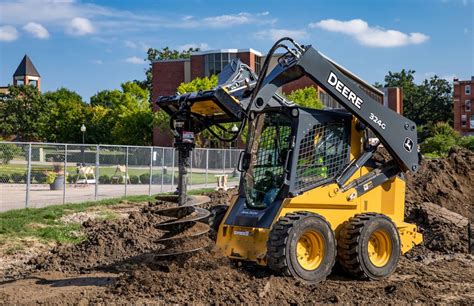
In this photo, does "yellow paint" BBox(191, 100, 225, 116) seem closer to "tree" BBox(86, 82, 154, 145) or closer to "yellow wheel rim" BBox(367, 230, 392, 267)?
"yellow wheel rim" BBox(367, 230, 392, 267)

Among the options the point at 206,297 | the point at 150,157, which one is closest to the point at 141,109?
the point at 150,157

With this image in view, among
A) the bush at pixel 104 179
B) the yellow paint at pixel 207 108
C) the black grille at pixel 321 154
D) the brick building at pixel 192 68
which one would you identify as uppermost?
the brick building at pixel 192 68

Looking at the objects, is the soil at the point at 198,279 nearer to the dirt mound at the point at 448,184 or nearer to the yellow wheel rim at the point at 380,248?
the yellow wheel rim at the point at 380,248

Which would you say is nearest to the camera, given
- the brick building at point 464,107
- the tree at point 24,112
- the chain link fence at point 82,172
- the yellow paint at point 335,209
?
the yellow paint at point 335,209

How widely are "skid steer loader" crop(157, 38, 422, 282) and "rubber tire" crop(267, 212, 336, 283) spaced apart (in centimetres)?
1

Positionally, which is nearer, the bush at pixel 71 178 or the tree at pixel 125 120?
the bush at pixel 71 178

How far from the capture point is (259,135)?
8664 millimetres

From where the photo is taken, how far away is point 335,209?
27.8ft

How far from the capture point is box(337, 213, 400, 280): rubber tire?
8125mm

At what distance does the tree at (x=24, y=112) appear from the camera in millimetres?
73062

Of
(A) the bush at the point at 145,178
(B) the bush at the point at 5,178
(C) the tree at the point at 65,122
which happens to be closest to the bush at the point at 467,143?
(A) the bush at the point at 145,178

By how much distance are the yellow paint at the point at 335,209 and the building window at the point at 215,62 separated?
2048 inches

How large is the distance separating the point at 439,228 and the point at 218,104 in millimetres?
6746

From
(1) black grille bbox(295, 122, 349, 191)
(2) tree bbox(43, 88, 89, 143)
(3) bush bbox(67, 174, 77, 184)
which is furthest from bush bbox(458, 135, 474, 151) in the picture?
(2) tree bbox(43, 88, 89, 143)
